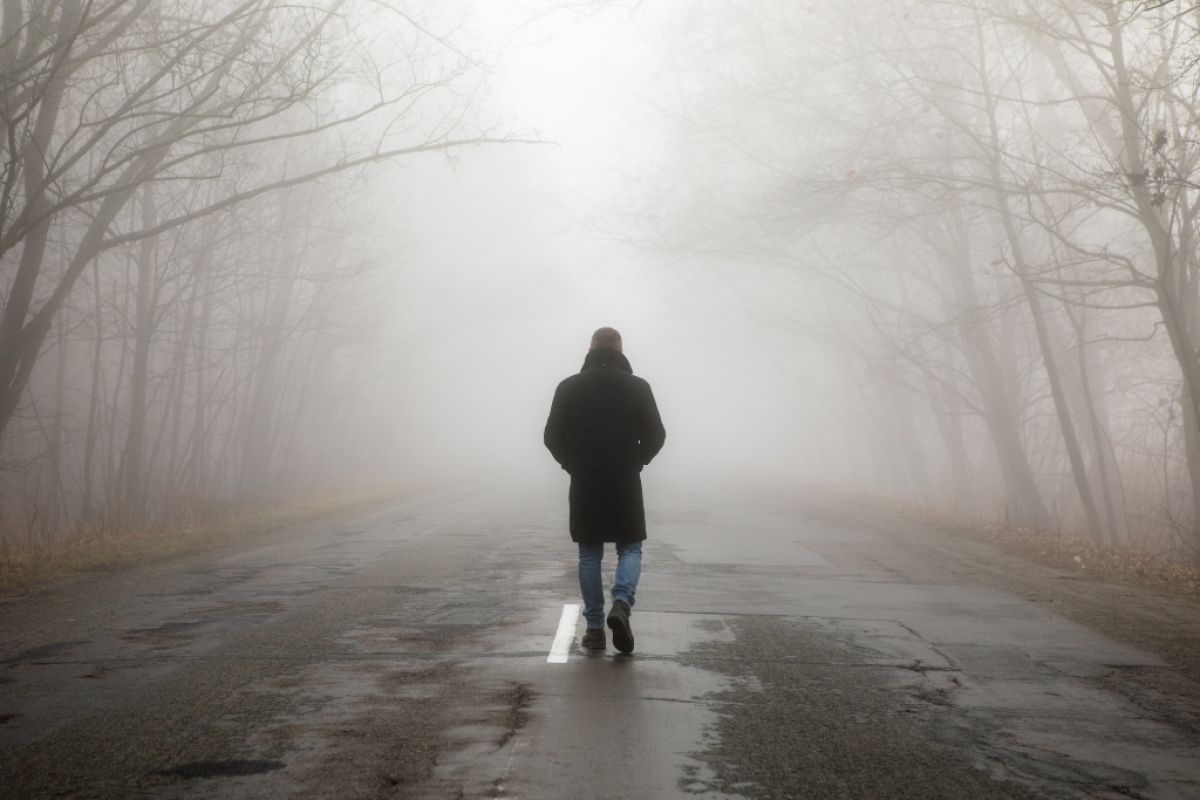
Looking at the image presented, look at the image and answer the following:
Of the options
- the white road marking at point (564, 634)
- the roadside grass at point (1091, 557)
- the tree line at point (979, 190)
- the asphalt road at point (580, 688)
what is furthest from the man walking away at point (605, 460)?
the tree line at point (979, 190)

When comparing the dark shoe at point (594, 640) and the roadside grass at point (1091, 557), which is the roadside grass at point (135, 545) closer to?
the dark shoe at point (594, 640)

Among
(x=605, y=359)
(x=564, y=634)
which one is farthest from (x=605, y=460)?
(x=564, y=634)

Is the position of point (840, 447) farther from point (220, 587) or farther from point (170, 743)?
point (170, 743)

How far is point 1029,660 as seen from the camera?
712 centimetres

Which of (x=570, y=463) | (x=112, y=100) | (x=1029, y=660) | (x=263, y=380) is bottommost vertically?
(x=1029, y=660)

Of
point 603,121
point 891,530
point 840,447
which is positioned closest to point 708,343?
point 840,447

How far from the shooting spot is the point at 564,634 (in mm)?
7738

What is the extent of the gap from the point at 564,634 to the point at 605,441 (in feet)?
4.56

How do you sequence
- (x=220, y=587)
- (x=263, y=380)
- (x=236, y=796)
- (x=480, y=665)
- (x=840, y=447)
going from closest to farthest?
1. (x=236, y=796)
2. (x=480, y=665)
3. (x=220, y=587)
4. (x=263, y=380)
5. (x=840, y=447)

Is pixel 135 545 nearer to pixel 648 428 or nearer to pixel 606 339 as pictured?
pixel 606 339

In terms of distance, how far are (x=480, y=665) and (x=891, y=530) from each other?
39.3ft

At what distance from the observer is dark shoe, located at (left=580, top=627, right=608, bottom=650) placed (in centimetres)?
721

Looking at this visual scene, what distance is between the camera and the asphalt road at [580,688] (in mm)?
4512

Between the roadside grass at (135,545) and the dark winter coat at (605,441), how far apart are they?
564cm
